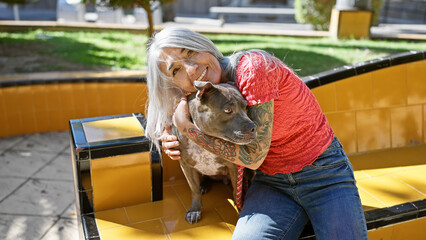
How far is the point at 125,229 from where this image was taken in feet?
8.71

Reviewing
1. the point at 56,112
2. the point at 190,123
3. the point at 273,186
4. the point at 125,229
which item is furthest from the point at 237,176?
the point at 56,112

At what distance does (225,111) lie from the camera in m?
2.01

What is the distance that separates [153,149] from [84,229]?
27.6 inches

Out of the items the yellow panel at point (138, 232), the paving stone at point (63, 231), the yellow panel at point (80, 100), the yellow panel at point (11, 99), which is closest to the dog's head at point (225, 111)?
the yellow panel at point (138, 232)

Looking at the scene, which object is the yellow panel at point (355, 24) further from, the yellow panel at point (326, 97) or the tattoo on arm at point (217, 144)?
the tattoo on arm at point (217, 144)

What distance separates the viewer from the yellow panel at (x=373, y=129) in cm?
360

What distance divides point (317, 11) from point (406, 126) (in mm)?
9101

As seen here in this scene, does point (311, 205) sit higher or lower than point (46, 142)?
higher

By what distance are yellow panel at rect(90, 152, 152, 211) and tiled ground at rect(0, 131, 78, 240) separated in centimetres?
70

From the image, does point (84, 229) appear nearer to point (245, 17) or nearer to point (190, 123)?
point (190, 123)

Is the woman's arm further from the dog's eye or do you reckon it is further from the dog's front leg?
the dog's front leg

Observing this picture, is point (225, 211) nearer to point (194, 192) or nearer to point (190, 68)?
point (194, 192)

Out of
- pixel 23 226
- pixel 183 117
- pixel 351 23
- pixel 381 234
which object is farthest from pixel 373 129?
pixel 351 23

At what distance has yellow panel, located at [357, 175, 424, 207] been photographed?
2816mm
